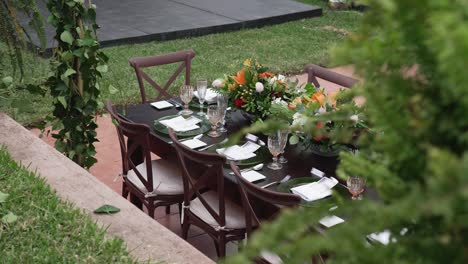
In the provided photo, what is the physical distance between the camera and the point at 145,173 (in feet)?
16.3

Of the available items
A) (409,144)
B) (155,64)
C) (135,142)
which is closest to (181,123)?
(135,142)

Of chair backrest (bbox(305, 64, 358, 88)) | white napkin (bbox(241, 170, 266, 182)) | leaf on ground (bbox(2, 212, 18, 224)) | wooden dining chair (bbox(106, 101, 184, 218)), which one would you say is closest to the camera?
leaf on ground (bbox(2, 212, 18, 224))

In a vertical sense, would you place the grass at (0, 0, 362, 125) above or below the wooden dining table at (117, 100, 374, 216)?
below

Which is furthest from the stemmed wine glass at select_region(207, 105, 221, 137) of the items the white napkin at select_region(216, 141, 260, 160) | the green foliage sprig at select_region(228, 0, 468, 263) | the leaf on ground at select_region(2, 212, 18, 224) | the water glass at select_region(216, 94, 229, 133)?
the green foliage sprig at select_region(228, 0, 468, 263)

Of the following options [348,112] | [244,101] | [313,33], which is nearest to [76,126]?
[244,101]

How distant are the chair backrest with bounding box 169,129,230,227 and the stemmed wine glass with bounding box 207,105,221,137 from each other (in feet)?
0.96

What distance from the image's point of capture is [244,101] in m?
4.68

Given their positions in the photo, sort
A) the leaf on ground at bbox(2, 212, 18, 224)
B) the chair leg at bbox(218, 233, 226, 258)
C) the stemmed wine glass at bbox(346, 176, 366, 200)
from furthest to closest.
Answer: the chair leg at bbox(218, 233, 226, 258)
the stemmed wine glass at bbox(346, 176, 366, 200)
the leaf on ground at bbox(2, 212, 18, 224)

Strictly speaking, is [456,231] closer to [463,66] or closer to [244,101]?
[463,66]

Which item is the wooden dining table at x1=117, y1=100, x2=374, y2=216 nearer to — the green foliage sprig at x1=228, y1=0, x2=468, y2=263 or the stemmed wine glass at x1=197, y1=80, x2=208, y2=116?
the stemmed wine glass at x1=197, y1=80, x2=208, y2=116

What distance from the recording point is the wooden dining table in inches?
159

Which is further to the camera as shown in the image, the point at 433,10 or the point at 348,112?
the point at 348,112

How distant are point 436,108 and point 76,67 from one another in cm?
408

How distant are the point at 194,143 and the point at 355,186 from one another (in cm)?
124
